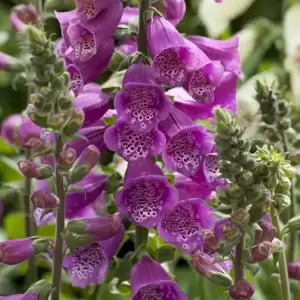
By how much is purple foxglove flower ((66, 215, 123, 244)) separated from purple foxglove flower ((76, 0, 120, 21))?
0.80ft

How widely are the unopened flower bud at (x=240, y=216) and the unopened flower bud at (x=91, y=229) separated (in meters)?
0.17

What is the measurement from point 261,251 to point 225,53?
302mm

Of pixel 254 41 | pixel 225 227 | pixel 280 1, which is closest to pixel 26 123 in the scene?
pixel 225 227

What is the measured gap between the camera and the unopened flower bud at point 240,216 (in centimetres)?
76

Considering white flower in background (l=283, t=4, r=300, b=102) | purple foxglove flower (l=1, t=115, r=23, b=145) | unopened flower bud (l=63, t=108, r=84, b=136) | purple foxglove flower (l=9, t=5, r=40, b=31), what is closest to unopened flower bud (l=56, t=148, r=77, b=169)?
unopened flower bud (l=63, t=108, r=84, b=136)

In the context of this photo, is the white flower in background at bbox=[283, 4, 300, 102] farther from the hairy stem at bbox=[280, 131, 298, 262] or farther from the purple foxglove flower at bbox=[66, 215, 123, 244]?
the purple foxglove flower at bbox=[66, 215, 123, 244]

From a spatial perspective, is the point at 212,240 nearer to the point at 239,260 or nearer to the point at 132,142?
the point at 239,260

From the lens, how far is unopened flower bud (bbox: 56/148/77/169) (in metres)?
0.81

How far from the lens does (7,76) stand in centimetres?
227

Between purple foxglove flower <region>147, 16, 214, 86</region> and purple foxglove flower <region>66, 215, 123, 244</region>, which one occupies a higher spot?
purple foxglove flower <region>147, 16, 214, 86</region>

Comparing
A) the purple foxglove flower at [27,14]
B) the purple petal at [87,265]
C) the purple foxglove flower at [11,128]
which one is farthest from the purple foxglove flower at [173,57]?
the purple foxglove flower at [11,128]

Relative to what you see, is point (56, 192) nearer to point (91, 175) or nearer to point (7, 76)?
point (91, 175)

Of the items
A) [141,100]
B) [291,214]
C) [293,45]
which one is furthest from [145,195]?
[293,45]

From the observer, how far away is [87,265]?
939 mm
